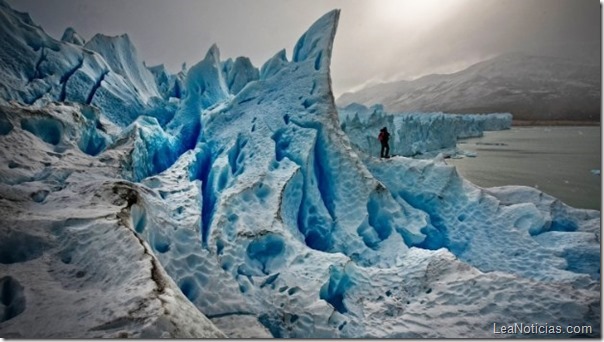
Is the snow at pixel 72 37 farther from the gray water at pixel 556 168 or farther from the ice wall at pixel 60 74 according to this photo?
the gray water at pixel 556 168

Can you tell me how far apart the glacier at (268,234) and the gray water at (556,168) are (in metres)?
1.37

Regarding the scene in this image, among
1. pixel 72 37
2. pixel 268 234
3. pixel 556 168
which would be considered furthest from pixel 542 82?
pixel 72 37

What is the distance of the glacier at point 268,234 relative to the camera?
119 centimetres

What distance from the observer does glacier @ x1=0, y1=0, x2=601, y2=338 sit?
1.19m

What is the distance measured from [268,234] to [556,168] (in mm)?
5944

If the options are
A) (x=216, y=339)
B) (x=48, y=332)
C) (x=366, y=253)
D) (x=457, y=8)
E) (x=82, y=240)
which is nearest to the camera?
(x=48, y=332)

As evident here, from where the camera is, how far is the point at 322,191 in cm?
312

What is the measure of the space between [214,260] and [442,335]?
132 centimetres

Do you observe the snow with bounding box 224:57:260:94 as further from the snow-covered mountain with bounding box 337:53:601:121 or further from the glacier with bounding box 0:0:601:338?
the snow-covered mountain with bounding box 337:53:601:121

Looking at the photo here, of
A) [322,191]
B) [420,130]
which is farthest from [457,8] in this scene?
[420,130]

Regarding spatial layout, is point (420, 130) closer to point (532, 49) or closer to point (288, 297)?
point (532, 49)

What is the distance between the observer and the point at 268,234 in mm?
2152

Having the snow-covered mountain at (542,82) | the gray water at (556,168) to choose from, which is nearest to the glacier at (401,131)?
the snow-covered mountain at (542,82)

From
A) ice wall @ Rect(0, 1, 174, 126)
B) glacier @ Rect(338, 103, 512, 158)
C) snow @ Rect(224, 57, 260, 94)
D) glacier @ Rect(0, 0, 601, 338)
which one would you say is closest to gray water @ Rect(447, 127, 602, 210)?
glacier @ Rect(0, 0, 601, 338)
